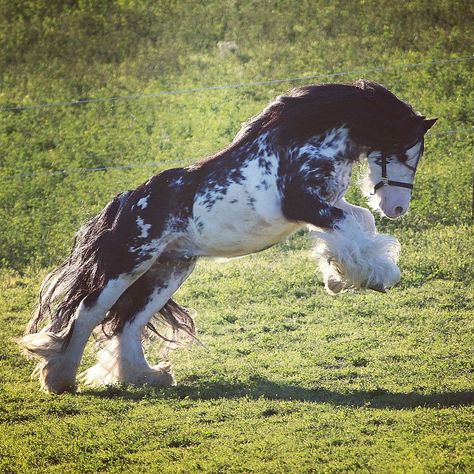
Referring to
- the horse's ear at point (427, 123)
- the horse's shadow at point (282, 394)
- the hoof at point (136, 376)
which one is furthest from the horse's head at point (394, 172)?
the hoof at point (136, 376)

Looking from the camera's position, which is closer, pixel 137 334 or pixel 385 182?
pixel 385 182

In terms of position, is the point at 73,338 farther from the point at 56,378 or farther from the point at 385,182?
the point at 385,182

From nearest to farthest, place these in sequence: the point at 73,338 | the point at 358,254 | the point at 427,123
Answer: the point at 358,254, the point at 427,123, the point at 73,338

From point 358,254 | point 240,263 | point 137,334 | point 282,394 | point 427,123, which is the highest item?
point 427,123

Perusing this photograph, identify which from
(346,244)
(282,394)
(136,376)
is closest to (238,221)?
(346,244)

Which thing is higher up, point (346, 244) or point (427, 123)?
point (427, 123)

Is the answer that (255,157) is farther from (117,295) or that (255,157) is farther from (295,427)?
(295,427)

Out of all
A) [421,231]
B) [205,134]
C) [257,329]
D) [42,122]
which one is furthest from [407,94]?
[257,329]

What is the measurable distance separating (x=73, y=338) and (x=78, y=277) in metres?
0.53

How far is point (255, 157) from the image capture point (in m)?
7.71

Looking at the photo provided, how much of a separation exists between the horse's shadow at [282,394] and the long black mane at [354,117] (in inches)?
76.0

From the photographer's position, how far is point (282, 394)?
7.59 meters

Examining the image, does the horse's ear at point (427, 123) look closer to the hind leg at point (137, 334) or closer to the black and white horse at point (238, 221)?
the black and white horse at point (238, 221)

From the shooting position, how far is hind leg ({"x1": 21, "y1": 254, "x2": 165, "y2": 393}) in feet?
26.8
